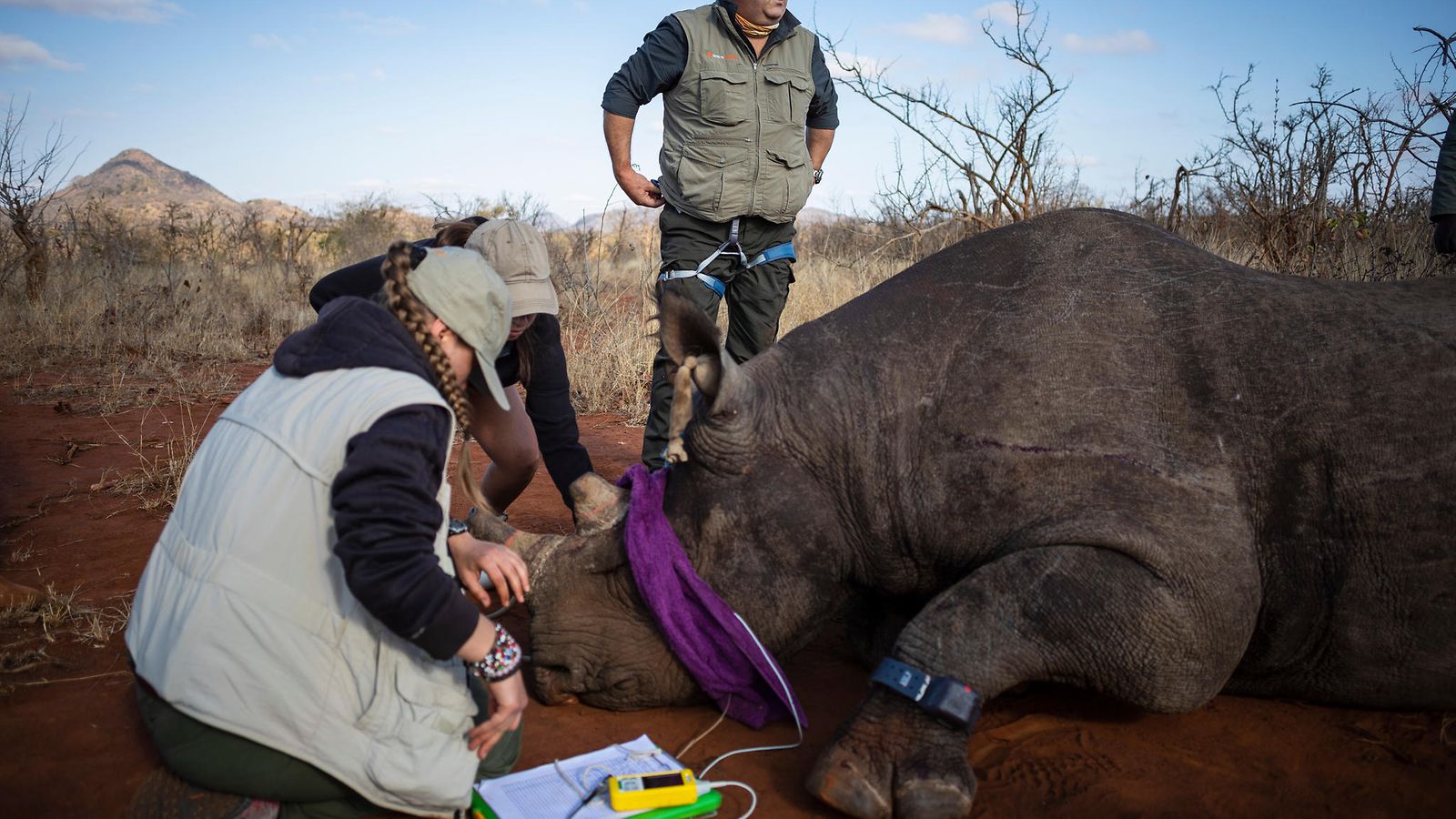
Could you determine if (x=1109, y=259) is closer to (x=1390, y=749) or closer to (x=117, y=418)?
(x=1390, y=749)

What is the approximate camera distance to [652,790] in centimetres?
262

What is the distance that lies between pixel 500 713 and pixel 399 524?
589 mm

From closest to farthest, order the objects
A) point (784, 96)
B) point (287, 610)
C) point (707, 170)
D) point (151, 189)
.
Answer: point (287, 610)
point (707, 170)
point (784, 96)
point (151, 189)

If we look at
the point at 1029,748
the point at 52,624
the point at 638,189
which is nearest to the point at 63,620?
the point at 52,624

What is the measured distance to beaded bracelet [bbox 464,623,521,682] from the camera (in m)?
2.33

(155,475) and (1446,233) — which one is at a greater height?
(1446,233)

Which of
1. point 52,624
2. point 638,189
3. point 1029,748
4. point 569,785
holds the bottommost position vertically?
point 52,624

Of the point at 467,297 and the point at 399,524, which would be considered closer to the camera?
the point at 399,524

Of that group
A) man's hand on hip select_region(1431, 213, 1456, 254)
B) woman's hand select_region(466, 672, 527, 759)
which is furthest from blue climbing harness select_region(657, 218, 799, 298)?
man's hand on hip select_region(1431, 213, 1456, 254)

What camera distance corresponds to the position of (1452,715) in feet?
10.0

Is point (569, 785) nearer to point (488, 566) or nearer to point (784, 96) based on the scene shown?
point (488, 566)

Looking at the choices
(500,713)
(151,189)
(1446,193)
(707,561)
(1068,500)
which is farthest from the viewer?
(151,189)

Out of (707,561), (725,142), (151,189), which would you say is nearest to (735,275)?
(725,142)

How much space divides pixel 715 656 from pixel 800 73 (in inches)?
145
